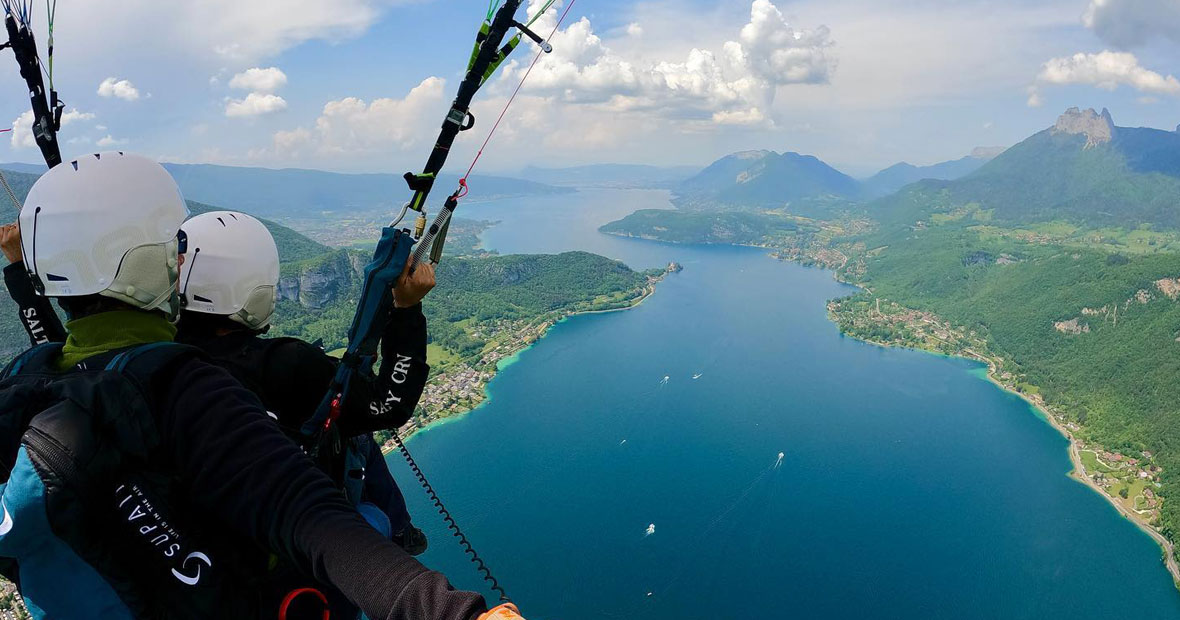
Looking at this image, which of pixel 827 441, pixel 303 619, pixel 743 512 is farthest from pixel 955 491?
pixel 303 619

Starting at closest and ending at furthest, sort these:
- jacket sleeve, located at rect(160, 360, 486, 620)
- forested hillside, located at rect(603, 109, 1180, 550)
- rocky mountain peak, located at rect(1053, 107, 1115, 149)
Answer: jacket sleeve, located at rect(160, 360, 486, 620), forested hillside, located at rect(603, 109, 1180, 550), rocky mountain peak, located at rect(1053, 107, 1115, 149)

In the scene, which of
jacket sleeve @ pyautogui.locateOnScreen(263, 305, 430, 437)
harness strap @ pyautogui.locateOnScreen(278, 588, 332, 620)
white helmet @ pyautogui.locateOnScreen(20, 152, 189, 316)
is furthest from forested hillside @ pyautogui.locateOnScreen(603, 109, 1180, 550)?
white helmet @ pyautogui.locateOnScreen(20, 152, 189, 316)

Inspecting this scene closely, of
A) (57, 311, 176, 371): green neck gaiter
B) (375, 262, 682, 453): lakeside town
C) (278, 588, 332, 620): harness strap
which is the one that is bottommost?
(375, 262, 682, 453): lakeside town

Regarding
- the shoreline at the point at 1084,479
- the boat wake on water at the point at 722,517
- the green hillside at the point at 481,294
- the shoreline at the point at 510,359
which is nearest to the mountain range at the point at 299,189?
the green hillside at the point at 481,294

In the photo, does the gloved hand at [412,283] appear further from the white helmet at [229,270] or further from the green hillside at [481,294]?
the green hillside at [481,294]

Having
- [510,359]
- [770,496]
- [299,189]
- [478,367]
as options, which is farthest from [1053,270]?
[299,189]

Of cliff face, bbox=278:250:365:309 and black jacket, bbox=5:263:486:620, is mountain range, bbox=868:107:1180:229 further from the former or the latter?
black jacket, bbox=5:263:486:620

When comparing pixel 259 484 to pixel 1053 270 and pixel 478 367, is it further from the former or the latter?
pixel 1053 270
